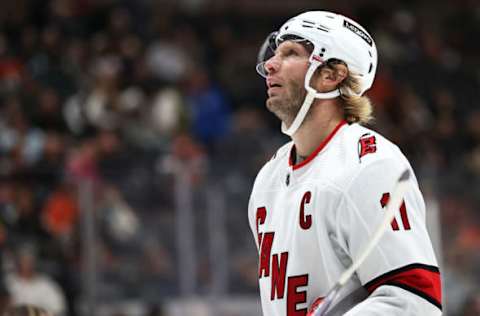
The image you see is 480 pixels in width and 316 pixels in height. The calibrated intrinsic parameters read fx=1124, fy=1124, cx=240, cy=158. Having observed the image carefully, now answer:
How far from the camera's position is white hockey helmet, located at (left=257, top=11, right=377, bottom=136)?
326 cm

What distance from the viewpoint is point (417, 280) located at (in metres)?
2.95

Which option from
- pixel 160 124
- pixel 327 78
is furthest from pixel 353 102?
pixel 160 124

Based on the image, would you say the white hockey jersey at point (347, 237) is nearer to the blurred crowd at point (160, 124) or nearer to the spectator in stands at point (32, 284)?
the blurred crowd at point (160, 124)

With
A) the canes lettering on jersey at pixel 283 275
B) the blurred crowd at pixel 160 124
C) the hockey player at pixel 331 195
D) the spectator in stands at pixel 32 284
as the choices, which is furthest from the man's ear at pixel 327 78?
the spectator in stands at pixel 32 284

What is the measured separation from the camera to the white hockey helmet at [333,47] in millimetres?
3262

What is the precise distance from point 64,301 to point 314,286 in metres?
3.94

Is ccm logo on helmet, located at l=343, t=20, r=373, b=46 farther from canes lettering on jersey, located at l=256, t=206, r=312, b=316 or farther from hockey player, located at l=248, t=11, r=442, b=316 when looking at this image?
canes lettering on jersey, located at l=256, t=206, r=312, b=316

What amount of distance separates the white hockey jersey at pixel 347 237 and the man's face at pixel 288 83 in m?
0.14

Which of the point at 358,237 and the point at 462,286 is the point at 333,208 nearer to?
the point at 358,237

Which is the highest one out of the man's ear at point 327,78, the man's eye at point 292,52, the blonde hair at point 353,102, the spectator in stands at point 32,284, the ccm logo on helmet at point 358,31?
the ccm logo on helmet at point 358,31

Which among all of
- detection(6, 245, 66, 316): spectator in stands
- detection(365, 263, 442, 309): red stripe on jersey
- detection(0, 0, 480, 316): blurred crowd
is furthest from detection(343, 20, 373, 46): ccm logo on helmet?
detection(6, 245, 66, 316): spectator in stands

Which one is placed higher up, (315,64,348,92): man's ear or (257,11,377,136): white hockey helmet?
(257,11,377,136): white hockey helmet

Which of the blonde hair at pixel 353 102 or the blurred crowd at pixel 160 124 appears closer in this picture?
the blonde hair at pixel 353 102

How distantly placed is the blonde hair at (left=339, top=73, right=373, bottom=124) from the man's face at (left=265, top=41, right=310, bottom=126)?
0.13 meters
